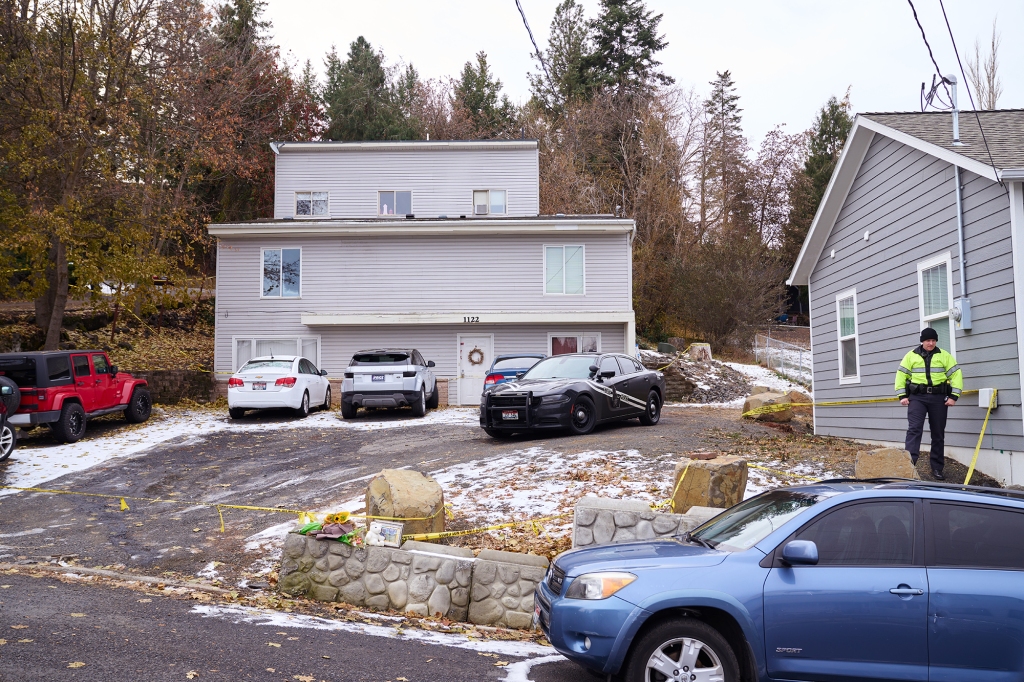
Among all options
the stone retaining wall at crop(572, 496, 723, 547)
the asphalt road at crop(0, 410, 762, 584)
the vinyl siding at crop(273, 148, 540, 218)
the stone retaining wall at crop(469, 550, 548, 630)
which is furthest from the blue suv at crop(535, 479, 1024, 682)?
the vinyl siding at crop(273, 148, 540, 218)

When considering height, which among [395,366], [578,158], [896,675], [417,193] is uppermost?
[578,158]

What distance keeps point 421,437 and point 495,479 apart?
17.3 ft

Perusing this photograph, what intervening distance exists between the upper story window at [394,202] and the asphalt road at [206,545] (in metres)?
12.4

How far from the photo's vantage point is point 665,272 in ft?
130

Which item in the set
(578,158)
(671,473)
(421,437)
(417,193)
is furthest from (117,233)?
(578,158)

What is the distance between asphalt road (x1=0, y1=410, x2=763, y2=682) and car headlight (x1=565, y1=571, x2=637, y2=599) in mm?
825

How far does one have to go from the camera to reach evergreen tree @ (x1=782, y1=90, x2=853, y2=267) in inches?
1858

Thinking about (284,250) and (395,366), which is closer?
(395,366)

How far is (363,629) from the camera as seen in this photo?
6.82 meters

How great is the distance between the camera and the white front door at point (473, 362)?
2573cm

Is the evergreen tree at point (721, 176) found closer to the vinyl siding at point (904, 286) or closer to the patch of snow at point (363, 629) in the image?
the vinyl siding at point (904, 286)

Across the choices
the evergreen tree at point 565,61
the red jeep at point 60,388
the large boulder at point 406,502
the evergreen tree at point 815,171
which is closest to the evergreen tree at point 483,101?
the evergreen tree at point 565,61

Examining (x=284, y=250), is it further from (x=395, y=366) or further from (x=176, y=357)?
(x=395, y=366)

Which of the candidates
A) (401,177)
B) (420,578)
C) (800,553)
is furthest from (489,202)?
(800,553)
